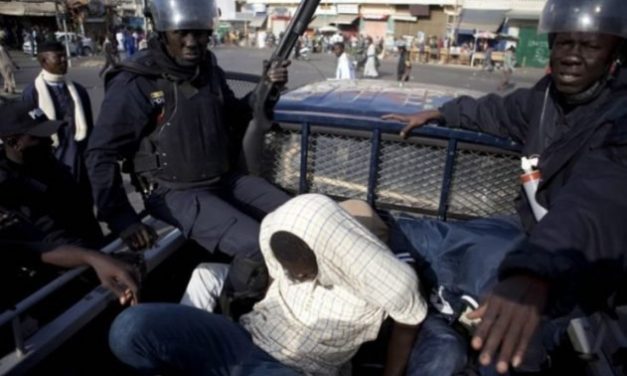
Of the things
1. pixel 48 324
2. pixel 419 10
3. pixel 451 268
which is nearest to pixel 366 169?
pixel 451 268

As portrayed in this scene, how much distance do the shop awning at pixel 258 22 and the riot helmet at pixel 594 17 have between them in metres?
46.7

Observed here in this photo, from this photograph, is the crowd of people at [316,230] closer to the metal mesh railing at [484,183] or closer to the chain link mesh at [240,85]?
the metal mesh railing at [484,183]

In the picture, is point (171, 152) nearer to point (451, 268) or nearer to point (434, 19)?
point (451, 268)

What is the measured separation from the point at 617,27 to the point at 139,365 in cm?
230

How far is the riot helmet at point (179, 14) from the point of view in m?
2.54

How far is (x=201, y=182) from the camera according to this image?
8.87ft

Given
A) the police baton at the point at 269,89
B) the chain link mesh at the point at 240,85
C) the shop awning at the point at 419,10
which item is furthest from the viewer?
the shop awning at the point at 419,10

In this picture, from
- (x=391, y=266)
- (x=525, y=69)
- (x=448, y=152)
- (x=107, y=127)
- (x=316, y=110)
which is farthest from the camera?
(x=525, y=69)

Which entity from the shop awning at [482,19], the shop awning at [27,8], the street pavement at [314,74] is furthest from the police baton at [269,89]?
the shop awning at [482,19]

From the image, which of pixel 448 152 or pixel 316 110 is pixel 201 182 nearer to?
pixel 316 110

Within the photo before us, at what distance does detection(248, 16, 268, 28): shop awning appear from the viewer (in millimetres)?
45781

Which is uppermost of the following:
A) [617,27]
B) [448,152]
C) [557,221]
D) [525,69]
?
[617,27]

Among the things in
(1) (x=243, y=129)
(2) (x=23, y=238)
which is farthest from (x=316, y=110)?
(2) (x=23, y=238)

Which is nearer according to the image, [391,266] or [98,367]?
[391,266]
